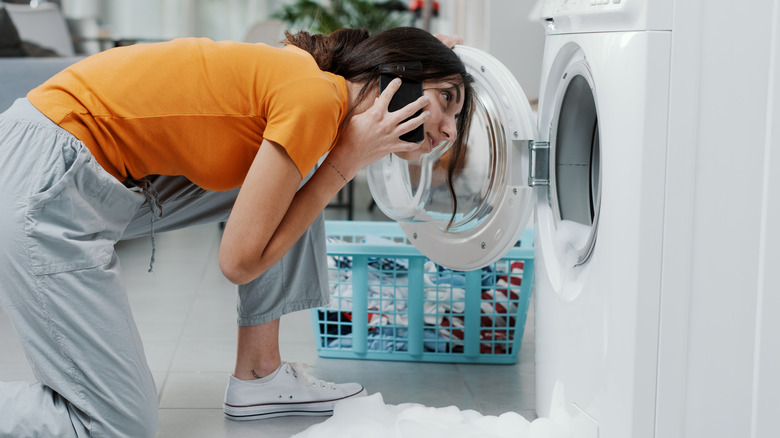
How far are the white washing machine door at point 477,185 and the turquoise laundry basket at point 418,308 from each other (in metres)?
0.11

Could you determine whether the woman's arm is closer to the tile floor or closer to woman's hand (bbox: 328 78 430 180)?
woman's hand (bbox: 328 78 430 180)

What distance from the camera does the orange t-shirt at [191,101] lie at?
1.18 m

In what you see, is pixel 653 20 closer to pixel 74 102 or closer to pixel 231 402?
pixel 74 102

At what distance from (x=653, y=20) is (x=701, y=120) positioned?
0.47ft

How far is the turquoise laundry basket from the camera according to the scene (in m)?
1.76

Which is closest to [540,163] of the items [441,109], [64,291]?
[441,109]

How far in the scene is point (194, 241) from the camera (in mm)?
3326

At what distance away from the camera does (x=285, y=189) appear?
3.90ft

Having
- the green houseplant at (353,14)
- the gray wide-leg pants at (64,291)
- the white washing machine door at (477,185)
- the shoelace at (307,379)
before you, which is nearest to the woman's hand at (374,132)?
the white washing machine door at (477,185)

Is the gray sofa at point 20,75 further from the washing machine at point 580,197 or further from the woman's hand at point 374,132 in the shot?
the woman's hand at point 374,132

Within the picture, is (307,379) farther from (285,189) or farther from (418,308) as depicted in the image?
(285,189)

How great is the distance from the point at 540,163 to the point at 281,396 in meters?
0.66

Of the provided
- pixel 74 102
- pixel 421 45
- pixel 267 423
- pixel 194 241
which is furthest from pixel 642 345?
pixel 194 241

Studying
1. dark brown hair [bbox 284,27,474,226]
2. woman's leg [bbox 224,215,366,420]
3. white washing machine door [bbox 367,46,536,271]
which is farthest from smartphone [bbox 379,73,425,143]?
woman's leg [bbox 224,215,366,420]
